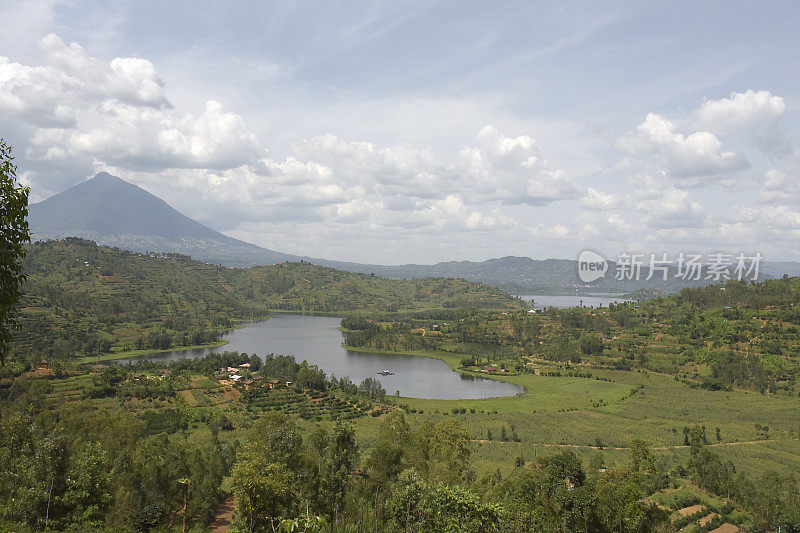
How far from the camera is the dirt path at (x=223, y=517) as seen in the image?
23281 millimetres

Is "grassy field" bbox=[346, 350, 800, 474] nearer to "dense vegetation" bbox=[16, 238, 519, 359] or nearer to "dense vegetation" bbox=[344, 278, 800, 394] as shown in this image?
"dense vegetation" bbox=[344, 278, 800, 394]

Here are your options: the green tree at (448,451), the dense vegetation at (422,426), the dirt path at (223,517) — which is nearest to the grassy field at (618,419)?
the dense vegetation at (422,426)

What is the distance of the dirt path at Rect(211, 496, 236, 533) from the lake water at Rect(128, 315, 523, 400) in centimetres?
4482

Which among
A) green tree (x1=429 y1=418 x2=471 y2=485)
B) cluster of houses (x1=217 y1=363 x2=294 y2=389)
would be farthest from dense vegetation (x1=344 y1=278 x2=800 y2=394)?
green tree (x1=429 y1=418 x2=471 y2=485)

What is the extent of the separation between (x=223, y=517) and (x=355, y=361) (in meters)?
72.6

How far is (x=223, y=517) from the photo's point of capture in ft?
81.3

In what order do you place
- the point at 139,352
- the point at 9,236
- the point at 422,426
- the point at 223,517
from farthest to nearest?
the point at 139,352 < the point at 422,426 < the point at 223,517 < the point at 9,236

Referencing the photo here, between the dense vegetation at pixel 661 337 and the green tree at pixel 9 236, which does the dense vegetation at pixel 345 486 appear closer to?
the green tree at pixel 9 236

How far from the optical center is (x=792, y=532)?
2286cm

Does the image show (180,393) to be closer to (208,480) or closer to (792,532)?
(208,480)

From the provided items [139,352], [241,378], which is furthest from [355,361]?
[139,352]

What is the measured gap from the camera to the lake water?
246ft

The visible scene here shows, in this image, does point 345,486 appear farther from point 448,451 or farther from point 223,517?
point 223,517

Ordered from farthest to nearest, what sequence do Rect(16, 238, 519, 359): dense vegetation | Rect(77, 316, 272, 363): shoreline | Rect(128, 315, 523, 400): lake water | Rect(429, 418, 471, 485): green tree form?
1. Rect(16, 238, 519, 359): dense vegetation
2. Rect(77, 316, 272, 363): shoreline
3. Rect(128, 315, 523, 400): lake water
4. Rect(429, 418, 471, 485): green tree
